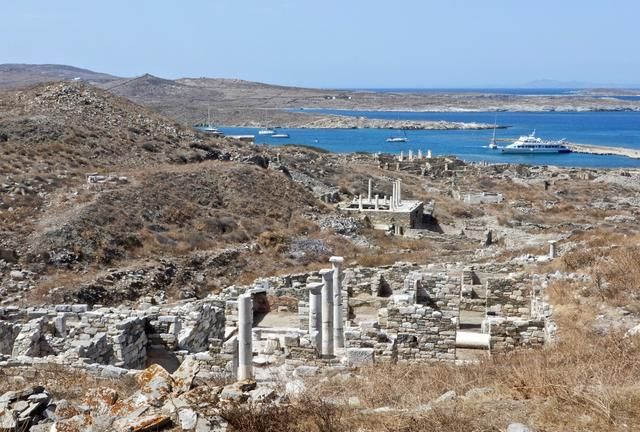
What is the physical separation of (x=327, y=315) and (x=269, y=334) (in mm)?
1961

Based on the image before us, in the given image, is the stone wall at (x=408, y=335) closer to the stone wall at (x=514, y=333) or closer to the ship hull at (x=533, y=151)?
the stone wall at (x=514, y=333)

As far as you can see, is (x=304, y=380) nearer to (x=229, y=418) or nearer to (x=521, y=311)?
(x=229, y=418)

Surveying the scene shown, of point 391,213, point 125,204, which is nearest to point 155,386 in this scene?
point 125,204

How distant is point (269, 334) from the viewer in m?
15.4

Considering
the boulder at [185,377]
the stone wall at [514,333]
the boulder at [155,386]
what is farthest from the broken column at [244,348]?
the stone wall at [514,333]

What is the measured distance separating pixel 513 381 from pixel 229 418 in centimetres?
346

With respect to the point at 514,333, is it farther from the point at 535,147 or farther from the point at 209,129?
the point at 535,147

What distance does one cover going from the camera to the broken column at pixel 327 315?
13961 mm

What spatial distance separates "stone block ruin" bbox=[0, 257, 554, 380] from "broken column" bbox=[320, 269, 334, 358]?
2 centimetres

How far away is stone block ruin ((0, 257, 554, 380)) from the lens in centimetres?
1289

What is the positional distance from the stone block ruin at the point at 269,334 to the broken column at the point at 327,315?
20mm

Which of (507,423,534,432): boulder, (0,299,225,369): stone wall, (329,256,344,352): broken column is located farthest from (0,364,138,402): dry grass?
(507,423,534,432): boulder

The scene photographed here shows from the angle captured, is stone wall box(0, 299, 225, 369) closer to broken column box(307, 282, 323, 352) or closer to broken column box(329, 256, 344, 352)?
broken column box(307, 282, 323, 352)

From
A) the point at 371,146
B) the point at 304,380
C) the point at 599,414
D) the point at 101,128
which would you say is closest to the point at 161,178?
the point at 101,128
